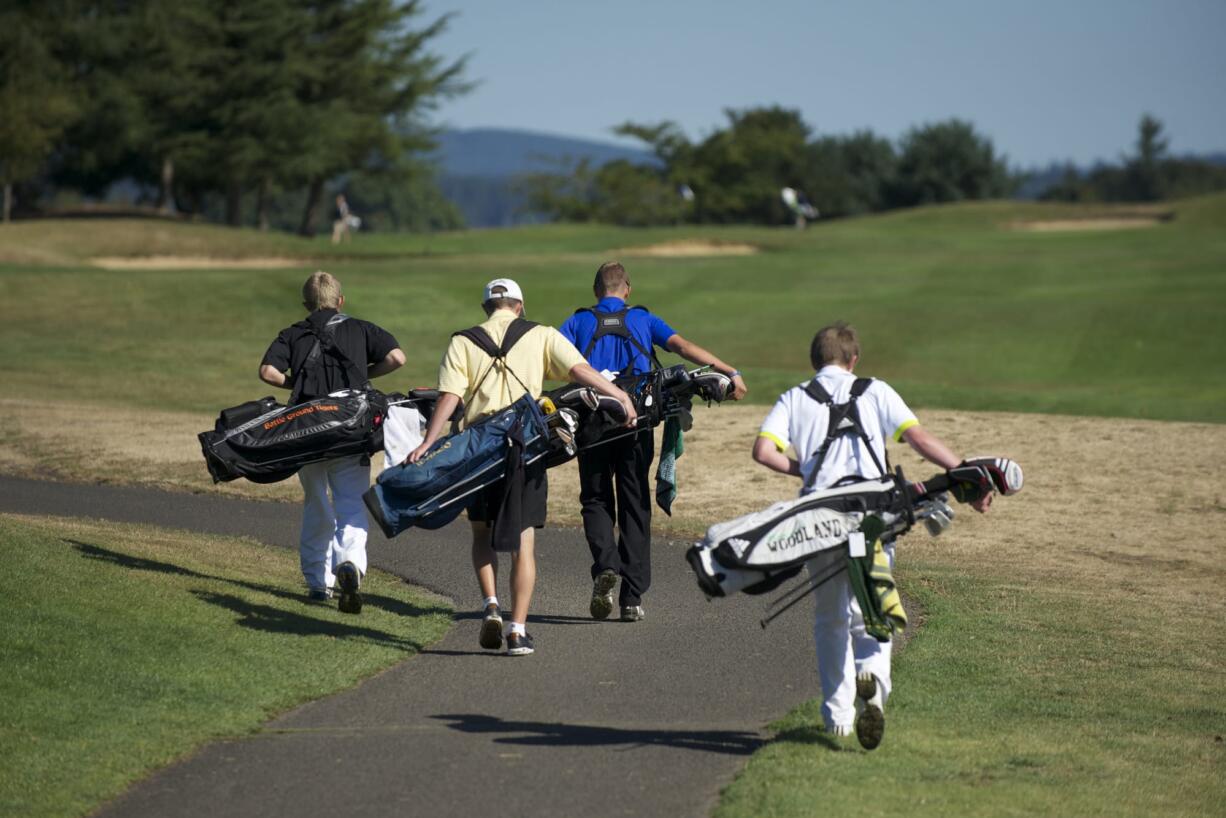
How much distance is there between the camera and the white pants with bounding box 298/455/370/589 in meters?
10.2

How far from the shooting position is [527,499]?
910 cm

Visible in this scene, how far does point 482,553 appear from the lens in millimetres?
9391

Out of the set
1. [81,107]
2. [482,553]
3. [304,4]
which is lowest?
[482,553]

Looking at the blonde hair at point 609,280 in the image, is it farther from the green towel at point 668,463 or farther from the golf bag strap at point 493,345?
the golf bag strap at point 493,345

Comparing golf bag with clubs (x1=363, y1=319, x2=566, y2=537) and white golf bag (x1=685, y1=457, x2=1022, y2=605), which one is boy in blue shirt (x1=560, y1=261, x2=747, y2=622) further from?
white golf bag (x1=685, y1=457, x2=1022, y2=605)

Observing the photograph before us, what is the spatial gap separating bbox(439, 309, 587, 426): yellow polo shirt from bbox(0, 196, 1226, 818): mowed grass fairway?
97.4 inches

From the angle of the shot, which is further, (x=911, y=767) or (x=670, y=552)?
(x=670, y=552)

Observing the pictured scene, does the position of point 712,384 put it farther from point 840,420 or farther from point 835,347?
point 840,420

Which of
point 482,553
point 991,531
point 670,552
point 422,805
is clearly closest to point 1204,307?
point 991,531

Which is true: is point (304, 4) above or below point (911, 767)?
above

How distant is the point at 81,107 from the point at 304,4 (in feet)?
35.6

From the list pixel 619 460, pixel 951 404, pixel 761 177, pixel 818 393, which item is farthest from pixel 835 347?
pixel 761 177

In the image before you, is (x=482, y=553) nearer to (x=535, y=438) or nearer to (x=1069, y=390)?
(x=535, y=438)

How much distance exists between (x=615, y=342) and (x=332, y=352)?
69.8 inches
